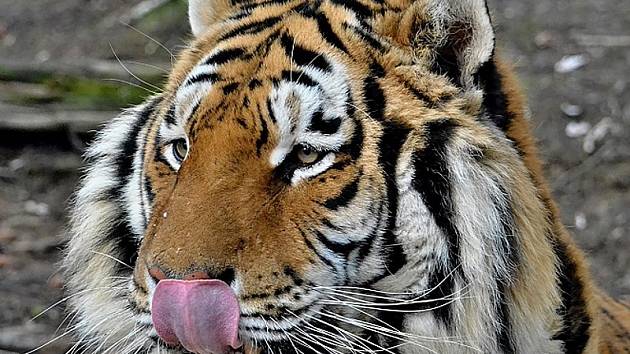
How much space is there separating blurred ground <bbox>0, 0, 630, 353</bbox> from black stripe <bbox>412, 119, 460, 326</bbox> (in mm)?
2162

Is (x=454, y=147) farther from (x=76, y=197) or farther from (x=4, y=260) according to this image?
(x=4, y=260)

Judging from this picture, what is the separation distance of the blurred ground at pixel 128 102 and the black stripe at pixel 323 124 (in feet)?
6.89

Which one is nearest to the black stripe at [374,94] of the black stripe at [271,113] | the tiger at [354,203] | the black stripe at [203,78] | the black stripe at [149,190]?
the tiger at [354,203]

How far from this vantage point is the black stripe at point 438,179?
2152 millimetres

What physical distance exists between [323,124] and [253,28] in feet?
1.34

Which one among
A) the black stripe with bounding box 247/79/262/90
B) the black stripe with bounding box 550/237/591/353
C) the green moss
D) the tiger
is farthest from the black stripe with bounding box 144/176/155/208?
the green moss

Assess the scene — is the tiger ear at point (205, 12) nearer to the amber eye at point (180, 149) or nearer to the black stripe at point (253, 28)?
the black stripe at point (253, 28)

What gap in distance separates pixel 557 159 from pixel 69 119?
2.63 metres

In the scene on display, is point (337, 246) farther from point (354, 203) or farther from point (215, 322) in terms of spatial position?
point (215, 322)

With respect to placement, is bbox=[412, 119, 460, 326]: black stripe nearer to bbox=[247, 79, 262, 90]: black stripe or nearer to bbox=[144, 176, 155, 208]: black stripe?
bbox=[247, 79, 262, 90]: black stripe

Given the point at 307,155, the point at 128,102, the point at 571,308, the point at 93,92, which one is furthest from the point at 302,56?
the point at 93,92

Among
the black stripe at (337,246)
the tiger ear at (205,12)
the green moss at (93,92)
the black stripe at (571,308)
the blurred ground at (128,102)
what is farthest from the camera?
the green moss at (93,92)

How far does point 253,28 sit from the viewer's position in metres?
2.45

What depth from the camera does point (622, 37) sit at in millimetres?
6082
